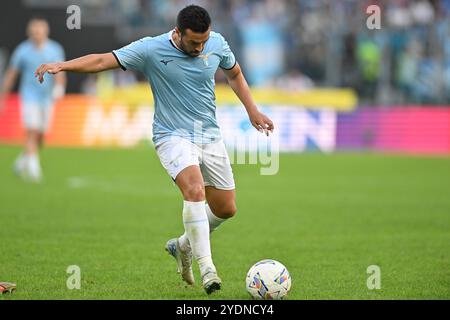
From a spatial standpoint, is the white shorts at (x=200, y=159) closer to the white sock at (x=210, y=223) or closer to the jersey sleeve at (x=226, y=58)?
the white sock at (x=210, y=223)

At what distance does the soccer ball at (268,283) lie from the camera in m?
7.48

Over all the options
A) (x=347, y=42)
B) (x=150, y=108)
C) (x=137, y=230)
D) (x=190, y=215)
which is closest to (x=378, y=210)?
(x=137, y=230)

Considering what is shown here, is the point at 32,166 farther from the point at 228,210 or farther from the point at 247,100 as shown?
the point at 228,210

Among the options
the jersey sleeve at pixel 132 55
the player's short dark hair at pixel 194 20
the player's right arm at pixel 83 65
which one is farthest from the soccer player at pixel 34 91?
the player's short dark hair at pixel 194 20

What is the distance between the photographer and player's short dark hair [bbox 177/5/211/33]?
762cm

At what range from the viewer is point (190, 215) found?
7.86 m

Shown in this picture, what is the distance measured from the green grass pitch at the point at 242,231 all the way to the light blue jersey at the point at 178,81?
142 cm

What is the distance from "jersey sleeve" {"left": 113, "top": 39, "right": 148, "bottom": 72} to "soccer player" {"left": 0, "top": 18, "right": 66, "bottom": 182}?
31.4 ft

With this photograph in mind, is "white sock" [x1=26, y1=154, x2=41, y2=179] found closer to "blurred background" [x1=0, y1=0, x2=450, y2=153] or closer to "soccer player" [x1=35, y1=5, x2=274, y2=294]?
"blurred background" [x1=0, y1=0, x2=450, y2=153]

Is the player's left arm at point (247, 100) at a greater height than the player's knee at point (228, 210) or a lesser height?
greater

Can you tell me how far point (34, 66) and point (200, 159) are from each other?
10.0 meters

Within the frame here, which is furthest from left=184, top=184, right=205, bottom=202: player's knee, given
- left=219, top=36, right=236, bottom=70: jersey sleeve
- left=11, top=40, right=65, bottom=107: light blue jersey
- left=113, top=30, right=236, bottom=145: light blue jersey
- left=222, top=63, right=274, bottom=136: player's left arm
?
left=11, top=40, right=65, bottom=107: light blue jersey

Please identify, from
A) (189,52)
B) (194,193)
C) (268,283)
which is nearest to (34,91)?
(189,52)

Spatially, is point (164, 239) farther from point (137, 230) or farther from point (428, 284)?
point (428, 284)
